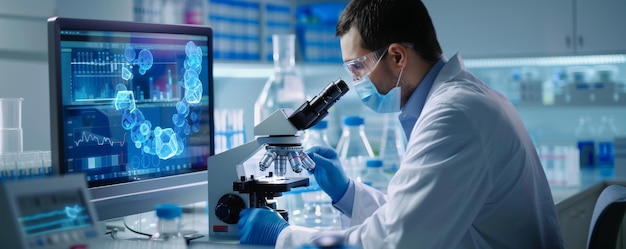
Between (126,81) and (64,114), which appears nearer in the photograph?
(64,114)

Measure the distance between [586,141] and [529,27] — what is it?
2.61ft

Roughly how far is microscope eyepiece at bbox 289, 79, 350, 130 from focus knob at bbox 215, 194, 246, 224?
0.26m

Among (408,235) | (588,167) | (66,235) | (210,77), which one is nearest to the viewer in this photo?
(66,235)

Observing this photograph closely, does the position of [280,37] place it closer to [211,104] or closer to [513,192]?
[211,104]

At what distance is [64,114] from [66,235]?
669mm

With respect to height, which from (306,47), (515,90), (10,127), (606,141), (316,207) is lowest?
(316,207)

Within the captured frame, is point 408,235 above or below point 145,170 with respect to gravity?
below

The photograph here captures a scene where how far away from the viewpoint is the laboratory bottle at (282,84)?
12.8ft

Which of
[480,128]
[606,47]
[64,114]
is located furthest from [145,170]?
[606,47]

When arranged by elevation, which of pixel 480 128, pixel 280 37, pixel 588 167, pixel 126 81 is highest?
pixel 280 37

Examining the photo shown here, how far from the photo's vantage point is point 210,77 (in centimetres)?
213

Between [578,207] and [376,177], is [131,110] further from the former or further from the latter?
[578,207]

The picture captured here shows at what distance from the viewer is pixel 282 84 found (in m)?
3.98

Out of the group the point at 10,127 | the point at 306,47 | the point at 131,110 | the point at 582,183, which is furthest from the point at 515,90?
the point at 10,127
